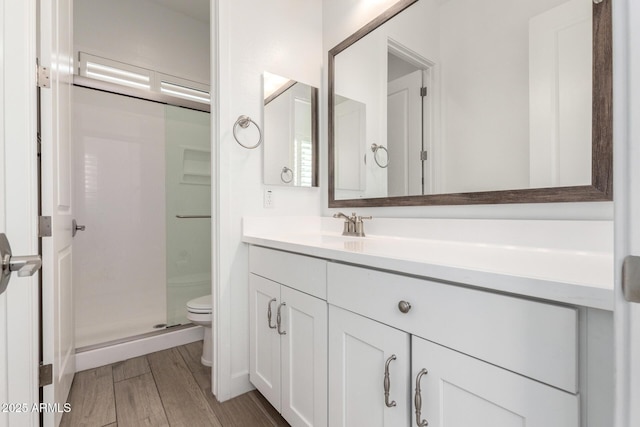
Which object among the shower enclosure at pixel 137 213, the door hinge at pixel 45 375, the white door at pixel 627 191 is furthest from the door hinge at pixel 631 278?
the shower enclosure at pixel 137 213

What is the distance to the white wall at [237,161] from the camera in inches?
59.4

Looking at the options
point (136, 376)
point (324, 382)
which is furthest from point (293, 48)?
point (136, 376)

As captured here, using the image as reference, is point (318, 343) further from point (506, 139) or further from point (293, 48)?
point (293, 48)

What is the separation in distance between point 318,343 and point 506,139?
1.03 metres

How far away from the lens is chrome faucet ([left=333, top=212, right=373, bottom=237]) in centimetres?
153

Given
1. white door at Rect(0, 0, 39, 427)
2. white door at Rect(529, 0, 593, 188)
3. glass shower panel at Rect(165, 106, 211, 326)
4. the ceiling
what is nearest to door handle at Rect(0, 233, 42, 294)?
white door at Rect(0, 0, 39, 427)

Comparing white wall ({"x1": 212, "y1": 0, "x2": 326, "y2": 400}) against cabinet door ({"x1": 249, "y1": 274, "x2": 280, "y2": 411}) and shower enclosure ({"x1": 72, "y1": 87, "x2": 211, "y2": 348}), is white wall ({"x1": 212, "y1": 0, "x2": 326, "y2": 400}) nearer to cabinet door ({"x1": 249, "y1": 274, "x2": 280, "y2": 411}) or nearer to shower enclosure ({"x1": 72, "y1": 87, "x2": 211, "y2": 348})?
cabinet door ({"x1": 249, "y1": 274, "x2": 280, "y2": 411})

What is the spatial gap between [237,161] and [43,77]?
2.63ft

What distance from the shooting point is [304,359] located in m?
1.12

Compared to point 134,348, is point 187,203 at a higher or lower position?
higher

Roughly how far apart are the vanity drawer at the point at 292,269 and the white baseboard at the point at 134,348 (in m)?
1.07

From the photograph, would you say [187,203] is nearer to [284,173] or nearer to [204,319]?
[204,319]

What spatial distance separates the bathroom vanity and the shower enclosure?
1.72 meters

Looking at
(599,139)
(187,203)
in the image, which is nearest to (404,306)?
(599,139)
